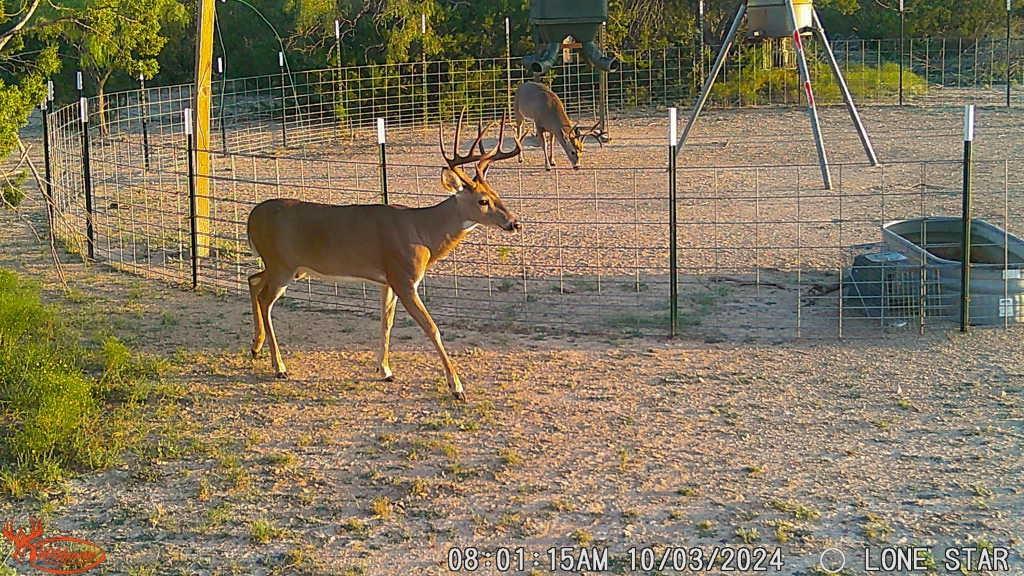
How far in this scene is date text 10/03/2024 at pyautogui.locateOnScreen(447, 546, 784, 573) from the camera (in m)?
5.29

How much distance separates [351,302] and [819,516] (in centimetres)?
556

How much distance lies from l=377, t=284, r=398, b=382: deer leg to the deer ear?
0.79m

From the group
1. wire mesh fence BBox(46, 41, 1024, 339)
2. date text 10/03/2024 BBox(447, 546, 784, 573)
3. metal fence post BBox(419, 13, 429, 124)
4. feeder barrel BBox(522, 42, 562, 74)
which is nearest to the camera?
date text 10/03/2024 BBox(447, 546, 784, 573)

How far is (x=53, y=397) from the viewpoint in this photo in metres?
6.89

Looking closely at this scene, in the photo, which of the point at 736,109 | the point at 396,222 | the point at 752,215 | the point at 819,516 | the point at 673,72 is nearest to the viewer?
the point at 819,516

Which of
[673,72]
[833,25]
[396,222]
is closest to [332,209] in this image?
[396,222]

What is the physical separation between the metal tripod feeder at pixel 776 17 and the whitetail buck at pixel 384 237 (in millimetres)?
9024

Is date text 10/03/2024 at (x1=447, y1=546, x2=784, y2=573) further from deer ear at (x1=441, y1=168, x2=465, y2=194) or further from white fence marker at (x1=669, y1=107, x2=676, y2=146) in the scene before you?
white fence marker at (x1=669, y1=107, x2=676, y2=146)

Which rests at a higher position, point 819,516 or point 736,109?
point 736,109

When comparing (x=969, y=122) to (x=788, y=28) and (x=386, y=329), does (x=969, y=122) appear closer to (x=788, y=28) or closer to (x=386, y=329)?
(x=386, y=329)

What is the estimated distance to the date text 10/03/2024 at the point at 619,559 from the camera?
5289 millimetres

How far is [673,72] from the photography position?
89.6 feet

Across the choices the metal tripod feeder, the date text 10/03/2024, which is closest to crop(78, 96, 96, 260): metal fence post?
the date text 10/03/2024

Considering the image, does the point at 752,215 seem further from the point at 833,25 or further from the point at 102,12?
the point at 833,25
